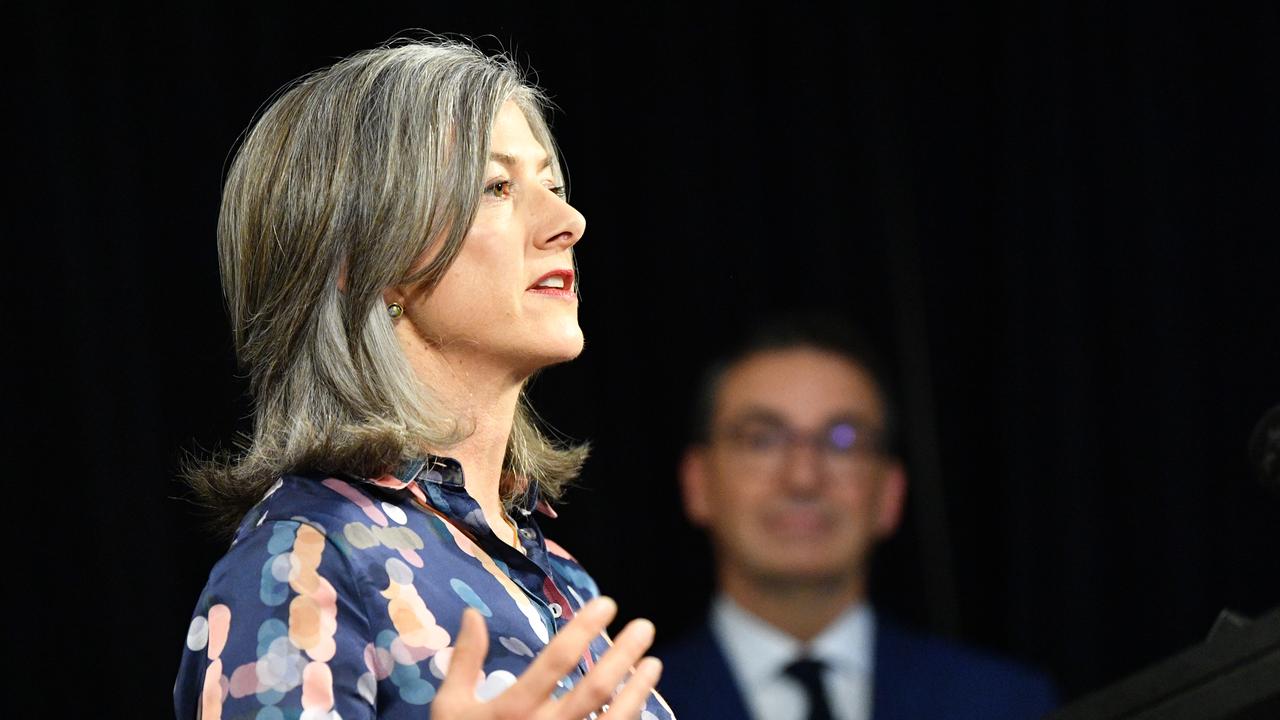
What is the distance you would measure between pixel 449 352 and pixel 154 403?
979mm

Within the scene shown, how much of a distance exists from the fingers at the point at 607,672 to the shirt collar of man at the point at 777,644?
1.23m

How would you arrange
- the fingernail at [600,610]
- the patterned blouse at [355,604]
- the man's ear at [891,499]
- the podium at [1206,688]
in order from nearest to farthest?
the podium at [1206,688]
the fingernail at [600,610]
the patterned blouse at [355,604]
the man's ear at [891,499]

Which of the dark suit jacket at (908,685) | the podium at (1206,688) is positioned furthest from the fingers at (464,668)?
the dark suit jacket at (908,685)

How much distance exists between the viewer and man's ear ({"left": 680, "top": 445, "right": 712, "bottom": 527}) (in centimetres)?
236

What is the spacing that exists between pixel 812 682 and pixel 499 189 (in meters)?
1.07

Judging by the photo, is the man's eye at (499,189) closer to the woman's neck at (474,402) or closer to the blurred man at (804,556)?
the woman's neck at (474,402)

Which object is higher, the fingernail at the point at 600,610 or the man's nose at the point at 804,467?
the fingernail at the point at 600,610

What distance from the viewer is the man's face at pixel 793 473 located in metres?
2.26

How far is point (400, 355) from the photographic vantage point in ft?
4.26

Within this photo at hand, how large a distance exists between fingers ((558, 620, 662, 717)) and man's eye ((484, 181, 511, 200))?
21.6 inches

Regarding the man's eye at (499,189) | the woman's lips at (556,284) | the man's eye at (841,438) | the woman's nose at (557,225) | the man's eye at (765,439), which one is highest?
the man's eye at (499,189)

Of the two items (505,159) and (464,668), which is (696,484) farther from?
(464,668)

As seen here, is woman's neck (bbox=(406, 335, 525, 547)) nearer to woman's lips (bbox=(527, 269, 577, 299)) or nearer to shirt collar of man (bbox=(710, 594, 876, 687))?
woman's lips (bbox=(527, 269, 577, 299))

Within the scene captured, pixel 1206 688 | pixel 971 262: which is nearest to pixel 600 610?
pixel 1206 688
